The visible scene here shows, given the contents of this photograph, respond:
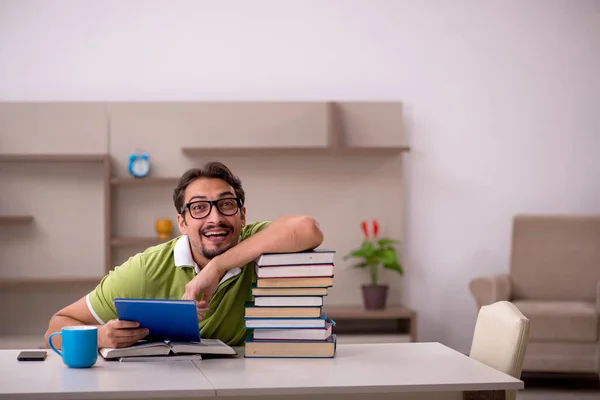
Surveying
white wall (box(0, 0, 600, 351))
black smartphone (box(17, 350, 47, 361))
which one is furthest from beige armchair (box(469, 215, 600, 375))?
black smartphone (box(17, 350, 47, 361))

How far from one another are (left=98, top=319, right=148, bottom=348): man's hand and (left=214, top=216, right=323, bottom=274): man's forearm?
36cm

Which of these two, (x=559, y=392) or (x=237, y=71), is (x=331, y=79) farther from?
(x=559, y=392)

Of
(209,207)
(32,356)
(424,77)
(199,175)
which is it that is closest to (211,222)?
(209,207)

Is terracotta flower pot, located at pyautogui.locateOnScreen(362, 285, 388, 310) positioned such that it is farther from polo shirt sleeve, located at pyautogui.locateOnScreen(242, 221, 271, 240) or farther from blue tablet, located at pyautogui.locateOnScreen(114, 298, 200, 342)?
blue tablet, located at pyautogui.locateOnScreen(114, 298, 200, 342)

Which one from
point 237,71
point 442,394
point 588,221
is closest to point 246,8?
point 237,71

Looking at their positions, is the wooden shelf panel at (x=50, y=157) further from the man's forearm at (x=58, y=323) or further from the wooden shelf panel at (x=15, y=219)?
the man's forearm at (x=58, y=323)

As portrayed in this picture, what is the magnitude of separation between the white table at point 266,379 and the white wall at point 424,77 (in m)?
3.58

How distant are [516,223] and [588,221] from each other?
469 millimetres

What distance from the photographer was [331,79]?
555cm

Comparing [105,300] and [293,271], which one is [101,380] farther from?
[105,300]

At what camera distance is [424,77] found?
5.61 m

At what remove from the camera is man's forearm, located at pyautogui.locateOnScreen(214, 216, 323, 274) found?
7.25ft

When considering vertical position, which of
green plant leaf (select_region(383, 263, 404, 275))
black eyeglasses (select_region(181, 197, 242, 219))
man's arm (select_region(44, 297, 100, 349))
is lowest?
green plant leaf (select_region(383, 263, 404, 275))

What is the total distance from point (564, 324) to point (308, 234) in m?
2.93
